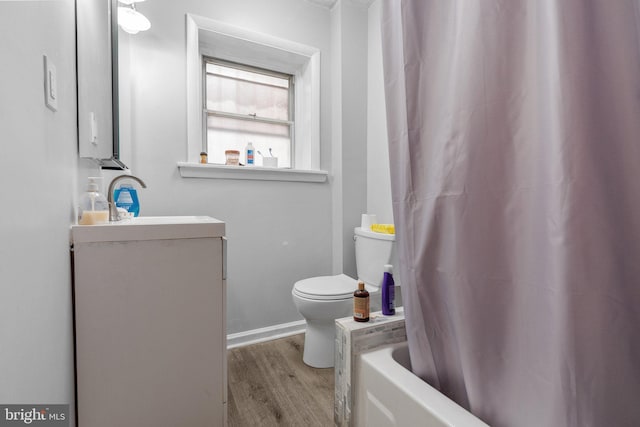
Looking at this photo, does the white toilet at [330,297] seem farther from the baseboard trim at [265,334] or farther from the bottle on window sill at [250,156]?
the bottle on window sill at [250,156]

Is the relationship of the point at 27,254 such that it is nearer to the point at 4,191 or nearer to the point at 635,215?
the point at 4,191

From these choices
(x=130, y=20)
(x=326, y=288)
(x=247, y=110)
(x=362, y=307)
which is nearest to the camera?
(x=362, y=307)

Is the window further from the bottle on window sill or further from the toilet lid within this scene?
the toilet lid

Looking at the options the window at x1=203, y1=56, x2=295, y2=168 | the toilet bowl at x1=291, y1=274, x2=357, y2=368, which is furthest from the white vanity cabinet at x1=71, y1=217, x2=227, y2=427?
the window at x1=203, y1=56, x2=295, y2=168

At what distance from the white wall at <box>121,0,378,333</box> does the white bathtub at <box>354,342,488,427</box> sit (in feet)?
4.41

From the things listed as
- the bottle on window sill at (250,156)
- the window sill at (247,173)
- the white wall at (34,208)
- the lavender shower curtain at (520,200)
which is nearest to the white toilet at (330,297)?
Answer: the window sill at (247,173)

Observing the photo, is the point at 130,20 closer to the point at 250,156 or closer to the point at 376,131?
the point at 250,156

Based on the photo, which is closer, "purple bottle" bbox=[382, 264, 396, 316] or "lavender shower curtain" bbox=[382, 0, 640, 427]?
"lavender shower curtain" bbox=[382, 0, 640, 427]

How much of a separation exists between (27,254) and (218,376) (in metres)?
0.75

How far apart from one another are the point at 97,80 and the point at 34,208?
753 millimetres

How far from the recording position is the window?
217 cm

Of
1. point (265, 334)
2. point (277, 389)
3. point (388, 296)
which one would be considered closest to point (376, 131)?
point (388, 296)

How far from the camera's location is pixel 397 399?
2.44 ft

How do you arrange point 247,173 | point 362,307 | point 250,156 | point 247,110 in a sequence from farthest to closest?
1. point 247,110
2. point 250,156
3. point 247,173
4. point 362,307
